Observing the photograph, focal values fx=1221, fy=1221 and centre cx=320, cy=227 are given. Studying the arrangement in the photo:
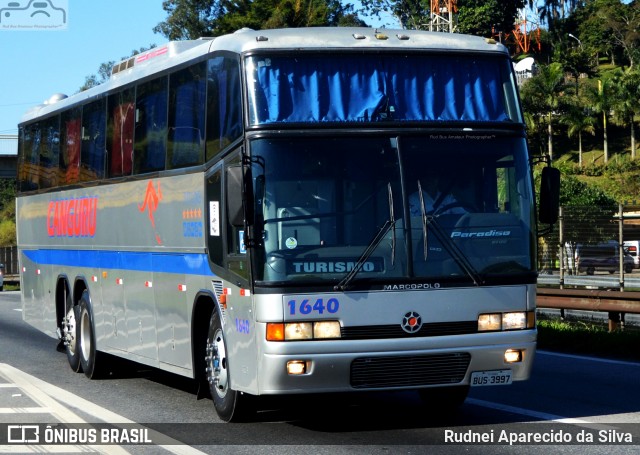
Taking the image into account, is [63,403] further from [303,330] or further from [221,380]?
[303,330]

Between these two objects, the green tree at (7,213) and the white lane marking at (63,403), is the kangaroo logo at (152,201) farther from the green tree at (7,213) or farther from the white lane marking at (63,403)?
the green tree at (7,213)

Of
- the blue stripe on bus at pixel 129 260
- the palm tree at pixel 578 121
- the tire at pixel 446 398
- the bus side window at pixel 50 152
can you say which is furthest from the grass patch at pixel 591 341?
the palm tree at pixel 578 121

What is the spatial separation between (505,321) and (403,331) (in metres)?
Result: 0.89

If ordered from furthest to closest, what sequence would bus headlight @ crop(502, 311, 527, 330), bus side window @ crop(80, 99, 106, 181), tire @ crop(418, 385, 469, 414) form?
bus side window @ crop(80, 99, 106, 181) → tire @ crop(418, 385, 469, 414) → bus headlight @ crop(502, 311, 527, 330)

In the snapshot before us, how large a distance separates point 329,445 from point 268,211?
6.01 ft

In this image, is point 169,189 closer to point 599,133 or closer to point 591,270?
point 591,270

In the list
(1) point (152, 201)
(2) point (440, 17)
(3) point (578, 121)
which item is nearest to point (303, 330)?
(1) point (152, 201)

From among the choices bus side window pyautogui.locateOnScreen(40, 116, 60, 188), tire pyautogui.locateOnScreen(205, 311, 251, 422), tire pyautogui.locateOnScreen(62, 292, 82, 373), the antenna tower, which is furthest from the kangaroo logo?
the antenna tower

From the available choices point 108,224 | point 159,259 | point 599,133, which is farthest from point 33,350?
point 599,133

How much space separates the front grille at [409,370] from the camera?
30.7 ft

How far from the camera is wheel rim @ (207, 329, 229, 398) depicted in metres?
10.5

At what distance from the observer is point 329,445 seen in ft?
30.2

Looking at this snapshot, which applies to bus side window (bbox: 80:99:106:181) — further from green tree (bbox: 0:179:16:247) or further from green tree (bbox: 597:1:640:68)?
green tree (bbox: 597:1:640:68)

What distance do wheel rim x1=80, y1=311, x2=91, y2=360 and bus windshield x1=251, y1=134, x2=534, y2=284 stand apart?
20.9 feet
